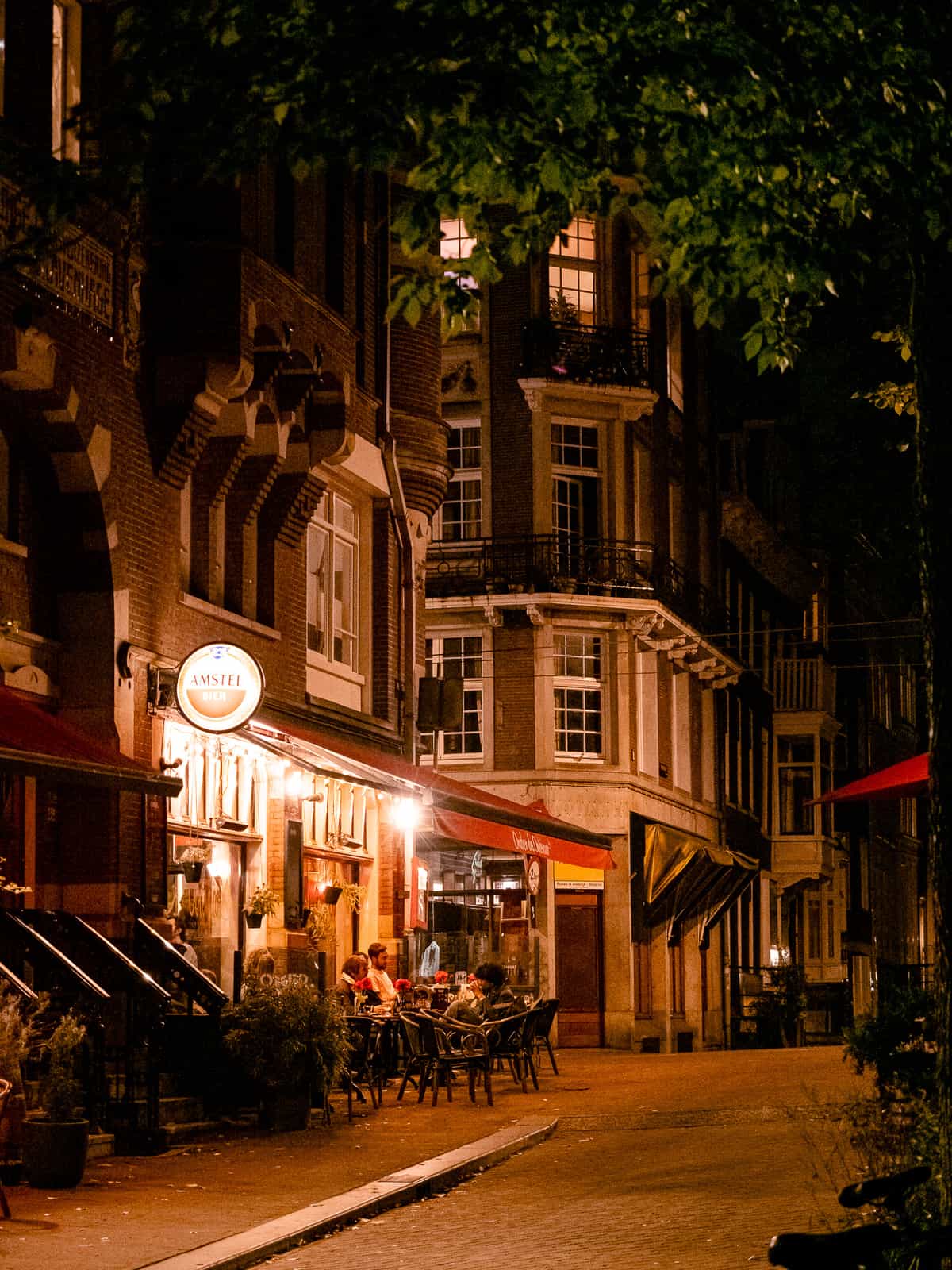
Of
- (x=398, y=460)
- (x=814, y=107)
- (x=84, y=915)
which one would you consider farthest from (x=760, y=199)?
(x=398, y=460)

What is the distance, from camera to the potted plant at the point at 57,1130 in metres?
13.4

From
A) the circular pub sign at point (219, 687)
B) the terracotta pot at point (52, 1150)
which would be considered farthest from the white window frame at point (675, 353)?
the terracotta pot at point (52, 1150)

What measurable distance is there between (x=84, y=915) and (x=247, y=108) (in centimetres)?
1116

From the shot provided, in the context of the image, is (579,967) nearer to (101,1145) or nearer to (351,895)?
(351,895)

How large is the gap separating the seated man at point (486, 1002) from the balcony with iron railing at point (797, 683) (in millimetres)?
26516

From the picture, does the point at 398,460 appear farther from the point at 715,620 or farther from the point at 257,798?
the point at 715,620

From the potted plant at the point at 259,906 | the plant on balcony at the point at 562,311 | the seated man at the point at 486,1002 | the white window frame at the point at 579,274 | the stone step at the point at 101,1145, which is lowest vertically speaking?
the stone step at the point at 101,1145

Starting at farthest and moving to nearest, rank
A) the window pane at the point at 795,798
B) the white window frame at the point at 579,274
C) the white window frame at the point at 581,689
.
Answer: the window pane at the point at 795,798, the white window frame at the point at 579,274, the white window frame at the point at 581,689

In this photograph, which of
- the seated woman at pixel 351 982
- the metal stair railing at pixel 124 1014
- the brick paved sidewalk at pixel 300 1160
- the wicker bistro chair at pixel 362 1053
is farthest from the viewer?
the seated woman at pixel 351 982

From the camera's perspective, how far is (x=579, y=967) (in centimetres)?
3725

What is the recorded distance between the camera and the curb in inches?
424

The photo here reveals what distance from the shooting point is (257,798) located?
22516 mm

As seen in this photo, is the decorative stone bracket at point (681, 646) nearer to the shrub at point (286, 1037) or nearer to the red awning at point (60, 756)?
the shrub at point (286, 1037)

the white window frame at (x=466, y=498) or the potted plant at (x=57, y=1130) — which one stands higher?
the white window frame at (x=466, y=498)
